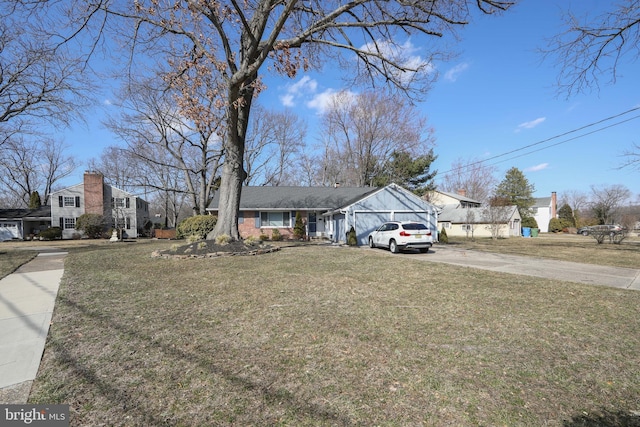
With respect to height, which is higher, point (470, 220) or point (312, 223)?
point (312, 223)

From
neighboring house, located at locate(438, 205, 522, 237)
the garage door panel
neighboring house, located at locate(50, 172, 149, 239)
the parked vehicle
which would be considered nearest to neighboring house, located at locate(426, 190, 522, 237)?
neighboring house, located at locate(438, 205, 522, 237)

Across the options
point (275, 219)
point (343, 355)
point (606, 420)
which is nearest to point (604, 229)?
point (275, 219)

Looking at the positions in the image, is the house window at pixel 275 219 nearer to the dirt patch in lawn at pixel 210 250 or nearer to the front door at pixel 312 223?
the front door at pixel 312 223

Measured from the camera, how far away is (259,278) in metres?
7.25

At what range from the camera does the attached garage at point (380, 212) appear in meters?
19.6

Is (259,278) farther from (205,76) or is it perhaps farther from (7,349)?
(205,76)

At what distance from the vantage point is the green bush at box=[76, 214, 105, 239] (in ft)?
104

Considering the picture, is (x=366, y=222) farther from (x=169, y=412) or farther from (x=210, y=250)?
(x=169, y=412)

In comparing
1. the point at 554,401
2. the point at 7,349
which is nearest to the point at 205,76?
the point at 7,349

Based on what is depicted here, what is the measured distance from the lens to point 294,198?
24.0 meters

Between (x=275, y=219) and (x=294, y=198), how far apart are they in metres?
2.35

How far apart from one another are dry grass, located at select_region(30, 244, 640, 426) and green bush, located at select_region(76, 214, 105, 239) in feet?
101

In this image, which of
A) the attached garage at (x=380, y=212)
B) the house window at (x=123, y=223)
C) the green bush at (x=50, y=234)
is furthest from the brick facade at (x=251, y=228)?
the green bush at (x=50, y=234)

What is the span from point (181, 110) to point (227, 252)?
5.09m
